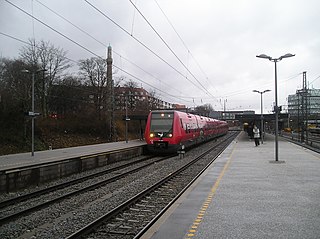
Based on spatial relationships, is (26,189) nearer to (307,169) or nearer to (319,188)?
(319,188)

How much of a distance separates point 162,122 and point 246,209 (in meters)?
14.9

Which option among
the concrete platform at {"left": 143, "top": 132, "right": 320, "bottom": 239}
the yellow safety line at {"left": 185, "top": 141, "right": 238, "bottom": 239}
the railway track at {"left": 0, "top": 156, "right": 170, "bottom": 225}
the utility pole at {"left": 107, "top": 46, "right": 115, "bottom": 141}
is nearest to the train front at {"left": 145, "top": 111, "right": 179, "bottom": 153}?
the railway track at {"left": 0, "top": 156, "right": 170, "bottom": 225}

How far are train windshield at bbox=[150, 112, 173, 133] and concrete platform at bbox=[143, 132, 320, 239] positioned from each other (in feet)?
33.3

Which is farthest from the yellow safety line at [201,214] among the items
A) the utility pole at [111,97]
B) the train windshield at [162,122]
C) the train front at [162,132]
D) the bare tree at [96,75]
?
the bare tree at [96,75]

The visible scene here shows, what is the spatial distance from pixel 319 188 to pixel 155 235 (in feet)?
19.7

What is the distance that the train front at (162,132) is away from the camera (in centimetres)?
2123

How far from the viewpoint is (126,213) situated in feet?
25.4

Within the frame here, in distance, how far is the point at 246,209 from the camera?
6961 mm

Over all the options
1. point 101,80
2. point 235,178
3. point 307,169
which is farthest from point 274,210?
point 101,80

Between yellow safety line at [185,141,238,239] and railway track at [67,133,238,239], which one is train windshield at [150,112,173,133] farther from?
yellow safety line at [185,141,238,239]

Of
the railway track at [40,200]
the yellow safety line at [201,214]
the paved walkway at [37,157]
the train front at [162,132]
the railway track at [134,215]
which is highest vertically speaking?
the train front at [162,132]

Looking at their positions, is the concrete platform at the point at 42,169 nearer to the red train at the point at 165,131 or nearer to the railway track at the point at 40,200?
the railway track at the point at 40,200

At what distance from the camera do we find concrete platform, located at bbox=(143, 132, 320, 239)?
17.9 ft

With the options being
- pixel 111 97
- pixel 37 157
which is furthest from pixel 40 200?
pixel 111 97
